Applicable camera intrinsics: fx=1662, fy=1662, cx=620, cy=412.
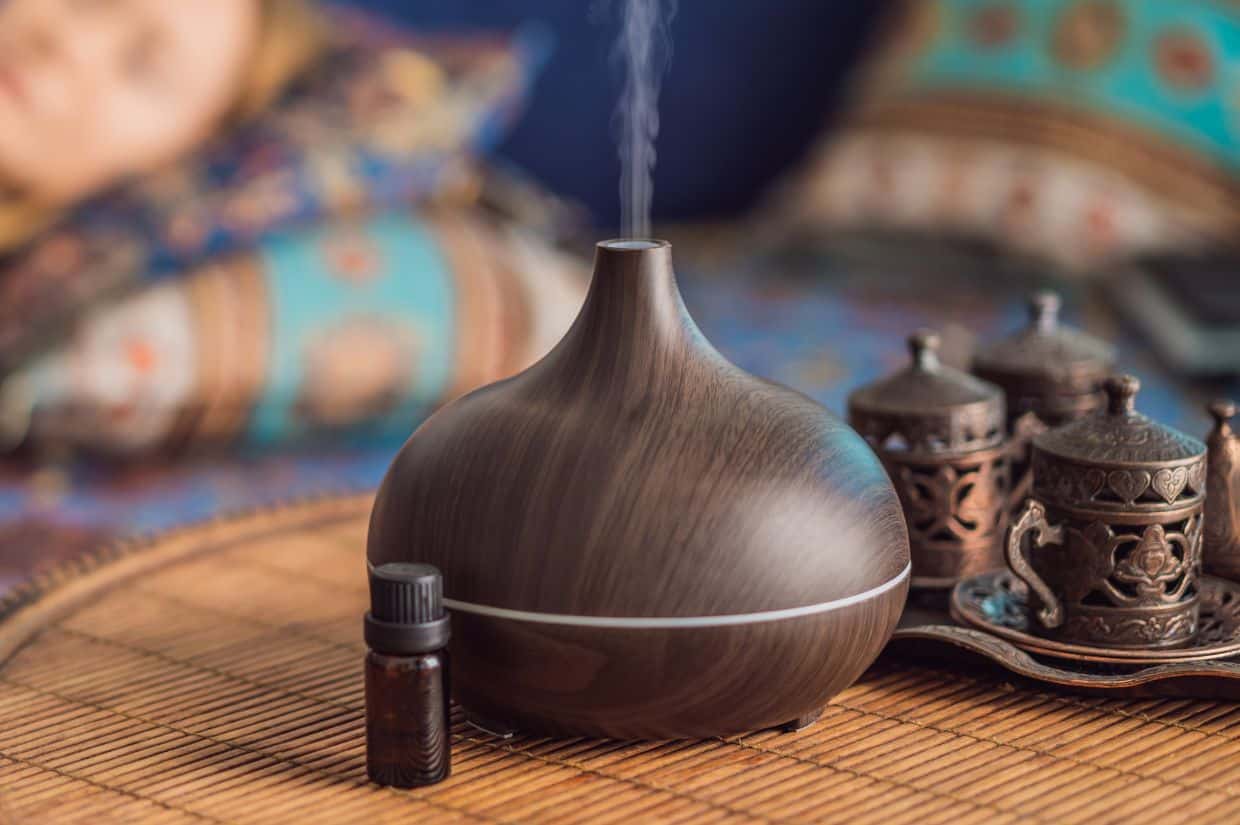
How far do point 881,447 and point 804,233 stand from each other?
4.80ft

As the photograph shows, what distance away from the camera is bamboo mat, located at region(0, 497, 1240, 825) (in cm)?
68

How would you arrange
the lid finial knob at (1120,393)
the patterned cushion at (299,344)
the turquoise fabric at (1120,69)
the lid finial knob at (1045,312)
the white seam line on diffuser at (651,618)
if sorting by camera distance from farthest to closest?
the turquoise fabric at (1120,69) → the patterned cushion at (299,344) → the lid finial knob at (1045,312) → the lid finial knob at (1120,393) → the white seam line on diffuser at (651,618)

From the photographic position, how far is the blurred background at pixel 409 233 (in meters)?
1.62

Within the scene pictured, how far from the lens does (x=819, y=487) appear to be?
69cm

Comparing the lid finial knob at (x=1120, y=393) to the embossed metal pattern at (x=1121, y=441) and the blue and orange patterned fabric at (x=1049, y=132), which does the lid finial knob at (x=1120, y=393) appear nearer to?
the embossed metal pattern at (x=1121, y=441)

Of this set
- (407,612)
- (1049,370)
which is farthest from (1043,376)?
(407,612)

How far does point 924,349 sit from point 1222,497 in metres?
0.17

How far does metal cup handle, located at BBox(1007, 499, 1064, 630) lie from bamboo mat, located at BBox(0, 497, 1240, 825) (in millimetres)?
41

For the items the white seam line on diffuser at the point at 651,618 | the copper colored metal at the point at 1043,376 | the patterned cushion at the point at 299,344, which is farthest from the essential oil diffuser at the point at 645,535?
the patterned cushion at the point at 299,344

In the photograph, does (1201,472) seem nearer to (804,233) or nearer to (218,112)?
(218,112)

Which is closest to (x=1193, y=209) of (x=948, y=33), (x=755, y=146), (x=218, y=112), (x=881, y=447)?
(x=948, y=33)

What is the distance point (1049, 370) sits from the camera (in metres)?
0.97

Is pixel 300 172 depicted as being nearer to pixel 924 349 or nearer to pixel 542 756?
pixel 924 349

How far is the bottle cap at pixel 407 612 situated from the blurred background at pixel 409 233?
2.62 ft
